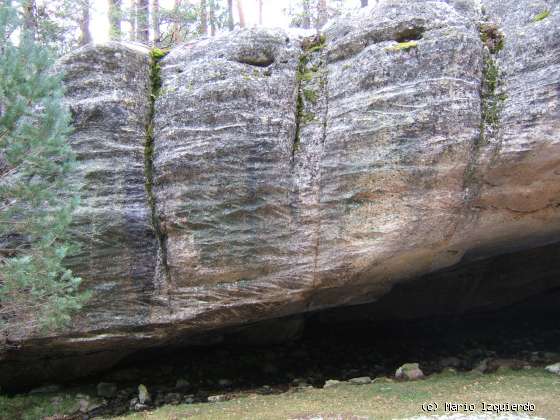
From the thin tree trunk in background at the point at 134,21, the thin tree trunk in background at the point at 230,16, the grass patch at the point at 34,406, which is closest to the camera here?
the grass patch at the point at 34,406

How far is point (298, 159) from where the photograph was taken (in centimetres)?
978

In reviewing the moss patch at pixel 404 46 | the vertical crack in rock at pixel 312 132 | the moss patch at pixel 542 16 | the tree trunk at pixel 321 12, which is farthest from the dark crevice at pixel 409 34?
the tree trunk at pixel 321 12

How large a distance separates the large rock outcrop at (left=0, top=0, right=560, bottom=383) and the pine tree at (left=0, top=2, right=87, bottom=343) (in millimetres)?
1363

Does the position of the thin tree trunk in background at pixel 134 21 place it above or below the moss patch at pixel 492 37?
above

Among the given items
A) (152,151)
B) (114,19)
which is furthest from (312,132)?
(114,19)

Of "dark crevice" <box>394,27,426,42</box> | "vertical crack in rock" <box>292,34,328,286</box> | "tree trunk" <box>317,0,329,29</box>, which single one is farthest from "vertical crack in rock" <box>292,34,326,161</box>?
"tree trunk" <box>317,0,329,29</box>

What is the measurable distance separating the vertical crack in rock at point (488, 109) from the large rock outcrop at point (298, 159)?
0.03 m

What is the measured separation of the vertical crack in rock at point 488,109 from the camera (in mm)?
9219

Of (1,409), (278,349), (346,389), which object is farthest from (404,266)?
(1,409)

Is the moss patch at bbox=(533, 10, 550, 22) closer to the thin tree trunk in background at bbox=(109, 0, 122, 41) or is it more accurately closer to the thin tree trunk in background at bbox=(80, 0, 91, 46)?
the thin tree trunk in background at bbox=(109, 0, 122, 41)

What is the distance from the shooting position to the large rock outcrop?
30.3ft

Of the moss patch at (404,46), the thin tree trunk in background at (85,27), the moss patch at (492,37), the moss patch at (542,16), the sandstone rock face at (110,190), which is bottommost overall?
the sandstone rock face at (110,190)

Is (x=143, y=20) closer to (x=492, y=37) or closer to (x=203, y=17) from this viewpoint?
(x=203, y=17)

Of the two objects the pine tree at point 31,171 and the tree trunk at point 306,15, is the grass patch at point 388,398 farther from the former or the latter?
the tree trunk at point 306,15
